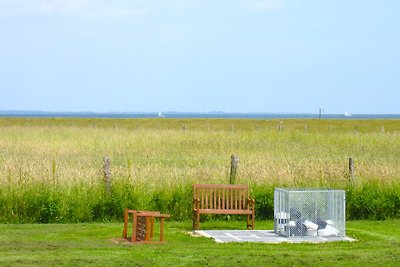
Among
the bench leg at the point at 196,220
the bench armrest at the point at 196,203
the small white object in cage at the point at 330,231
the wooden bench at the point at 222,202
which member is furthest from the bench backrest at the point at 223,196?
the small white object in cage at the point at 330,231

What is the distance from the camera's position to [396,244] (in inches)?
631

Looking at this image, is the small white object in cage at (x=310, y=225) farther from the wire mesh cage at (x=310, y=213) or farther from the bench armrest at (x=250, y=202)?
the bench armrest at (x=250, y=202)

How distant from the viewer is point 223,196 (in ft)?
61.7

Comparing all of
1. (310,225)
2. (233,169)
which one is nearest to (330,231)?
(310,225)

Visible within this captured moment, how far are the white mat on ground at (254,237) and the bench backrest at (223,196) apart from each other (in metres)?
0.88

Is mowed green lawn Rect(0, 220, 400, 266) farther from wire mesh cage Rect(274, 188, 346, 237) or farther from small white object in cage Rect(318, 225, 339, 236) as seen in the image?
wire mesh cage Rect(274, 188, 346, 237)

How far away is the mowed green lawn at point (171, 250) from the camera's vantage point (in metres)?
13.4

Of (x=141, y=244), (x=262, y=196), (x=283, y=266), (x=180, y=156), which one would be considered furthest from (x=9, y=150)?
(x=283, y=266)

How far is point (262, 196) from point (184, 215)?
1.86 meters

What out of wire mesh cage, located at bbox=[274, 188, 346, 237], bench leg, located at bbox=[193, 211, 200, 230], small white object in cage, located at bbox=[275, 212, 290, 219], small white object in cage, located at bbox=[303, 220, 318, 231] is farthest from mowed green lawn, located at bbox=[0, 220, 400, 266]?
small white object in cage, located at bbox=[275, 212, 290, 219]

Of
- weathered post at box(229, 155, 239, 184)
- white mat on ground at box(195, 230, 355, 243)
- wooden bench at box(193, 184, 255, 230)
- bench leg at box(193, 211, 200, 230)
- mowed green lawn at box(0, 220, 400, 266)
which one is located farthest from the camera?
weathered post at box(229, 155, 239, 184)

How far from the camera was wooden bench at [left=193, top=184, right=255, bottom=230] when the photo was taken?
18531 millimetres

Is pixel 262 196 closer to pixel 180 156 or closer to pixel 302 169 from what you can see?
pixel 302 169

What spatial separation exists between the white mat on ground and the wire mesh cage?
16 centimetres
